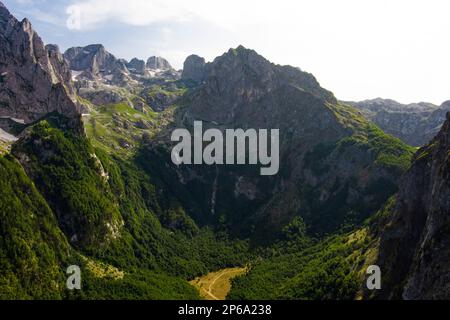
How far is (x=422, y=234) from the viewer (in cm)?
16212

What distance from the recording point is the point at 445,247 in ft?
447

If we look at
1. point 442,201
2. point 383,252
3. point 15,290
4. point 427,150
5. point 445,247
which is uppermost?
point 427,150

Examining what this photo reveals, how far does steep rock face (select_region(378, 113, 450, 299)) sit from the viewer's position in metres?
138

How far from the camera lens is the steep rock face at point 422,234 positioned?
138m

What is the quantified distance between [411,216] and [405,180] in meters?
21.0

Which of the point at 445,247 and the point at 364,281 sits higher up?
the point at 445,247
